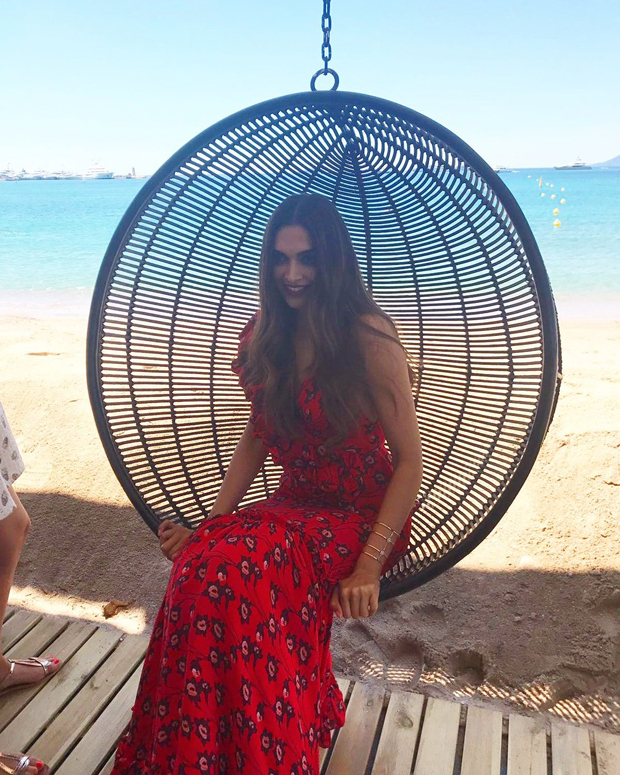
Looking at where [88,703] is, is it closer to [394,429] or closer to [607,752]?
[394,429]

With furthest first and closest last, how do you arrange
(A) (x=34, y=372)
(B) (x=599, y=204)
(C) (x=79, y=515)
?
(B) (x=599, y=204) → (A) (x=34, y=372) → (C) (x=79, y=515)

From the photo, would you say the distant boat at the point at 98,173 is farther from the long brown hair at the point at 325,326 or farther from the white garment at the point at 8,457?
the long brown hair at the point at 325,326

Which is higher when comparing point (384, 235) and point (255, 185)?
point (255, 185)

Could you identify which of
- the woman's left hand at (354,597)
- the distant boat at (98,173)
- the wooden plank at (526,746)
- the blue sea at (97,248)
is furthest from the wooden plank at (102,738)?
the distant boat at (98,173)

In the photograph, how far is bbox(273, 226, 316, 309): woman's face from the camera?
1.61 meters

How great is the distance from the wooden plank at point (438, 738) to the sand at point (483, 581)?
21cm

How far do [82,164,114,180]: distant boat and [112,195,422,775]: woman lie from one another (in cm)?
4771

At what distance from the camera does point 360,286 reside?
1.64 meters

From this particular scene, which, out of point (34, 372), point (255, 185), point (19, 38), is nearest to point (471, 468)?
point (255, 185)

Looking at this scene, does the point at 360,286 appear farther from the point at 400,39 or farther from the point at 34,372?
the point at 400,39

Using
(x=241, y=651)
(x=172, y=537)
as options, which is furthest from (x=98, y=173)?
(x=241, y=651)

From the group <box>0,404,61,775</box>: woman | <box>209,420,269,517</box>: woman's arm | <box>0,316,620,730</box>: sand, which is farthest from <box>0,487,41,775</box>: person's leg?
<box>0,316,620,730</box>: sand

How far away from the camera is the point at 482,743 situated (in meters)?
1.67

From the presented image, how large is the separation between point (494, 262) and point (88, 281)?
12.2 metres
